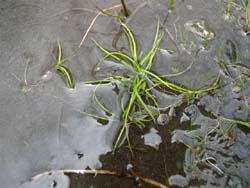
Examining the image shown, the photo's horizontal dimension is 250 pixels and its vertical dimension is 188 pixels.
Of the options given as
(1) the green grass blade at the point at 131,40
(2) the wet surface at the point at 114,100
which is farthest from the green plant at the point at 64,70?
(1) the green grass blade at the point at 131,40

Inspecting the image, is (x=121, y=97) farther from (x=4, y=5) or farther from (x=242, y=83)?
(x=4, y=5)

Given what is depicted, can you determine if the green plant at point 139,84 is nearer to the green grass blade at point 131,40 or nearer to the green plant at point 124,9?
the green grass blade at point 131,40

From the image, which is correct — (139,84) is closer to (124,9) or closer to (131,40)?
(131,40)

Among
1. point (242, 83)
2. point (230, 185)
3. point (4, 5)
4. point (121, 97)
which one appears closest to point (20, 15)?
point (4, 5)

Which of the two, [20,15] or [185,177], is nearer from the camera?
[185,177]

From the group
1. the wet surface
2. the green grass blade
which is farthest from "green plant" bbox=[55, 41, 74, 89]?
the green grass blade

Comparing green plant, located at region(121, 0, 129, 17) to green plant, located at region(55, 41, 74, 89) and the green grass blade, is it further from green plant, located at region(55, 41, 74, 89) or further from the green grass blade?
green plant, located at region(55, 41, 74, 89)
